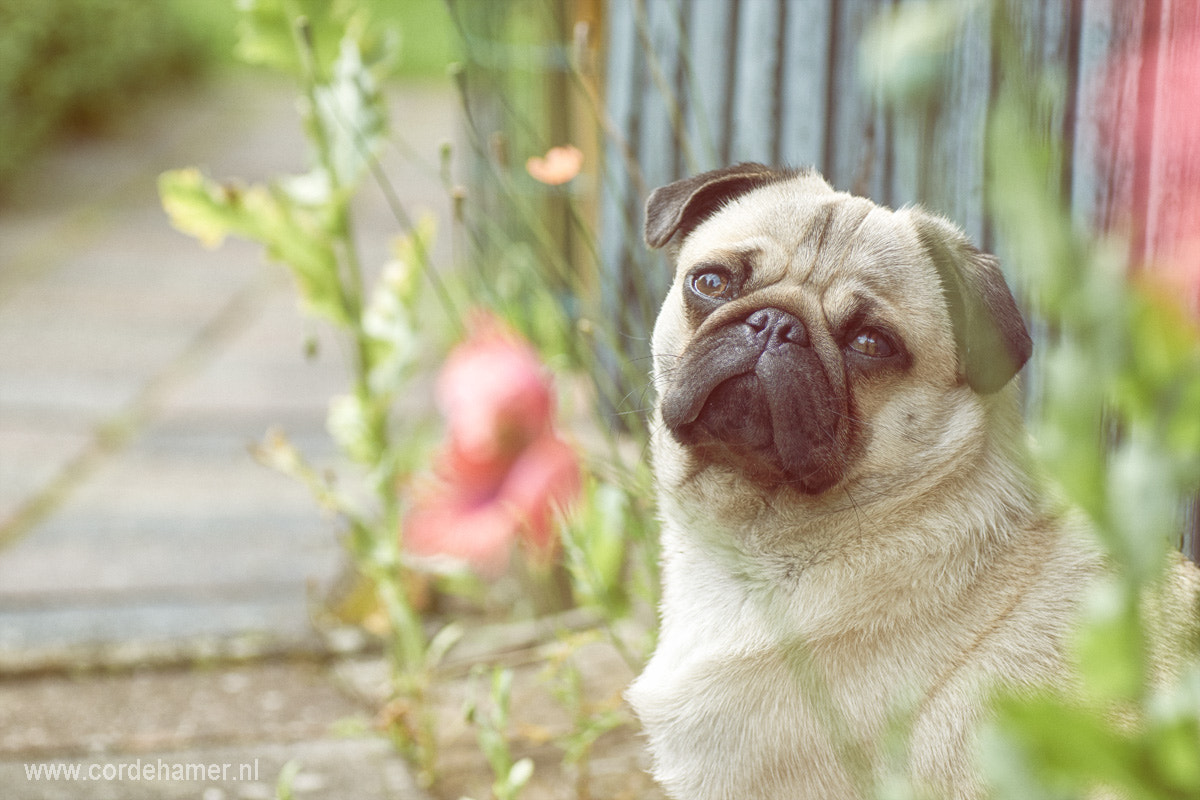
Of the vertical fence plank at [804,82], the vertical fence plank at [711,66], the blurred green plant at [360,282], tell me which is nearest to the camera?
the blurred green plant at [360,282]

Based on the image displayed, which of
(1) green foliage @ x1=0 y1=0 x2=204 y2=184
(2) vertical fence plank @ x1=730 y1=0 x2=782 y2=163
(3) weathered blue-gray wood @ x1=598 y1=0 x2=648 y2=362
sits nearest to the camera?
(2) vertical fence plank @ x1=730 y1=0 x2=782 y2=163

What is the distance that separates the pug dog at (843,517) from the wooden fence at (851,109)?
37cm

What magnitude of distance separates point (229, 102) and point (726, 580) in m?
12.3

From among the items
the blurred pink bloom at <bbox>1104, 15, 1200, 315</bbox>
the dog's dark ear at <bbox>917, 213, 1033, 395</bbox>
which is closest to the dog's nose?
the dog's dark ear at <bbox>917, 213, 1033, 395</bbox>

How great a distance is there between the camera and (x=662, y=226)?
2170 mm

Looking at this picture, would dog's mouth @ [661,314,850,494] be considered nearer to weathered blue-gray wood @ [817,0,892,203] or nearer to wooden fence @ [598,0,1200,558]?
wooden fence @ [598,0,1200,558]

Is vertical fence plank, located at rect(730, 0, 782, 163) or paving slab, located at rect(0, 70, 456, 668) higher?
vertical fence plank, located at rect(730, 0, 782, 163)

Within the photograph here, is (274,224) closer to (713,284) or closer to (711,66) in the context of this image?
(713,284)

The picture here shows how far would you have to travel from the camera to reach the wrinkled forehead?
79.2 inches

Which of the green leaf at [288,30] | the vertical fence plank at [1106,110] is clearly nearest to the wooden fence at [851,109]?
the vertical fence plank at [1106,110]

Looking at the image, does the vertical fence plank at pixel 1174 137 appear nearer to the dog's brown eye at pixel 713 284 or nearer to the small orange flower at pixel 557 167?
the dog's brown eye at pixel 713 284

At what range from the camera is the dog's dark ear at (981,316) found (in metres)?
1.75

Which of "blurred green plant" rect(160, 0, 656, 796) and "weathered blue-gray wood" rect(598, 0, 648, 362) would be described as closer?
"blurred green plant" rect(160, 0, 656, 796)

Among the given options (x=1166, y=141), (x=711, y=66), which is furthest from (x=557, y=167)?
(x=711, y=66)
